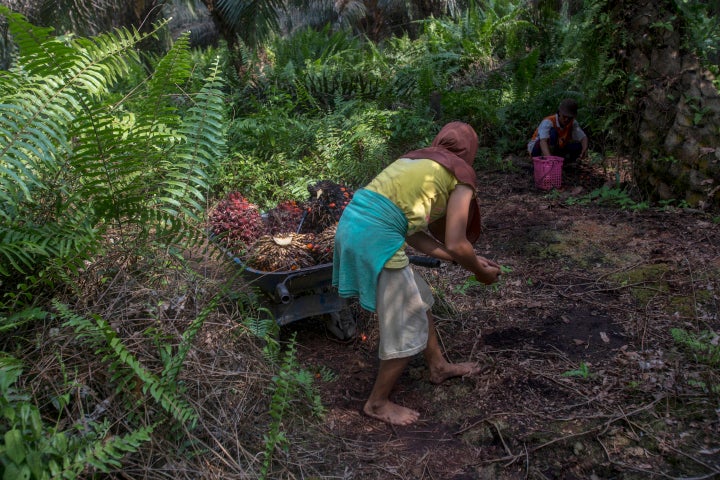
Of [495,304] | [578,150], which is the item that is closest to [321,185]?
[495,304]

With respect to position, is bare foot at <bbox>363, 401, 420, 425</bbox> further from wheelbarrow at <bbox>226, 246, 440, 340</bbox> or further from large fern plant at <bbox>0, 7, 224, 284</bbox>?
large fern plant at <bbox>0, 7, 224, 284</bbox>

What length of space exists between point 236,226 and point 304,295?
761 millimetres

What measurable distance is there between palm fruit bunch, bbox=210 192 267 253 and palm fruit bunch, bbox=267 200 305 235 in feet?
0.54

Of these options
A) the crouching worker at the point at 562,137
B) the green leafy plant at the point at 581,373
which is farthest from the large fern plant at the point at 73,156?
the crouching worker at the point at 562,137

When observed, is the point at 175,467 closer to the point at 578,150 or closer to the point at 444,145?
the point at 444,145

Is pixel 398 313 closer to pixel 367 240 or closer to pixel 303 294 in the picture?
pixel 367 240

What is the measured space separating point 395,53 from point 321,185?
8728mm

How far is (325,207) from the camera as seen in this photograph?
14.5 ft

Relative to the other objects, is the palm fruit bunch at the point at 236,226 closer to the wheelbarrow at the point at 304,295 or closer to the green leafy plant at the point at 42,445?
the wheelbarrow at the point at 304,295

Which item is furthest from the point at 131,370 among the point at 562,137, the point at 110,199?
the point at 562,137

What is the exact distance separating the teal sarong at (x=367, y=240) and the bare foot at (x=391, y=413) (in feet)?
2.01

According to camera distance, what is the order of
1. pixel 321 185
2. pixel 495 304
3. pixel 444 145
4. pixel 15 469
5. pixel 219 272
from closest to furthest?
1. pixel 15 469
2. pixel 444 145
3. pixel 219 272
4. pixel 495 304
5. pixel 321 185

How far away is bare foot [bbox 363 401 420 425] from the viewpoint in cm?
310

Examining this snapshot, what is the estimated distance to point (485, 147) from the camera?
8.21 meters
